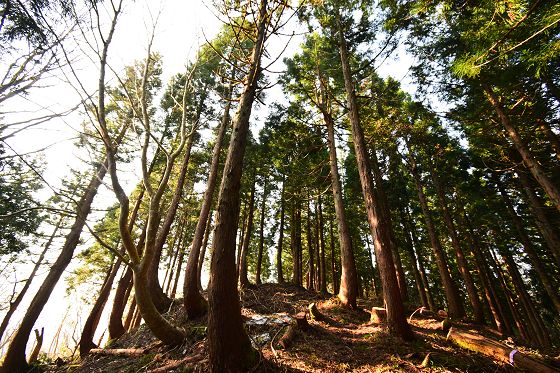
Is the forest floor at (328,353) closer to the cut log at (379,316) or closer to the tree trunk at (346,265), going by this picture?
the cut log at (379,316)

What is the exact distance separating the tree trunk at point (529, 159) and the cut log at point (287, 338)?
8.90 m

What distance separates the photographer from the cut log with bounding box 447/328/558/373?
4254 mm

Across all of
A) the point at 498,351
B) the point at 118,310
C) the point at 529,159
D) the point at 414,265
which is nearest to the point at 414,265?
the point at 414,265

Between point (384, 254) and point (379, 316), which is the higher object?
point (384, 254)

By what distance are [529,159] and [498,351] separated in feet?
22.1

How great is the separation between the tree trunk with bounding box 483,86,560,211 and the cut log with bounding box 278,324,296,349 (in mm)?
8903

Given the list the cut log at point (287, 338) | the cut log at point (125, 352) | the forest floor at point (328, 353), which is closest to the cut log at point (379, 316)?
the forest floor at point (328, 353)

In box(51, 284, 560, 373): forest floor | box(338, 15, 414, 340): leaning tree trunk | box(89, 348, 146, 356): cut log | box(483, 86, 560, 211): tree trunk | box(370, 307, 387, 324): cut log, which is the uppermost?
box(483, 86, 560, 211): tree trunk

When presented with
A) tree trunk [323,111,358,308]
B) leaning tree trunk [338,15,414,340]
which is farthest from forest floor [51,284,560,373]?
tree trunk [323,111,358,308]

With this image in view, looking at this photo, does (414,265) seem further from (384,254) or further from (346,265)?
(384,254)

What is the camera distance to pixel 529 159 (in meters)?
8.14

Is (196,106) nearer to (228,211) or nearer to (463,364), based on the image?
(228,211)

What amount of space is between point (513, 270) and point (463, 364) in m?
18.0

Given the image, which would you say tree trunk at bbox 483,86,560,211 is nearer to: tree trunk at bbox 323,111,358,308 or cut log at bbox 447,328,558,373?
cut log at bbox 447,328,558,373
